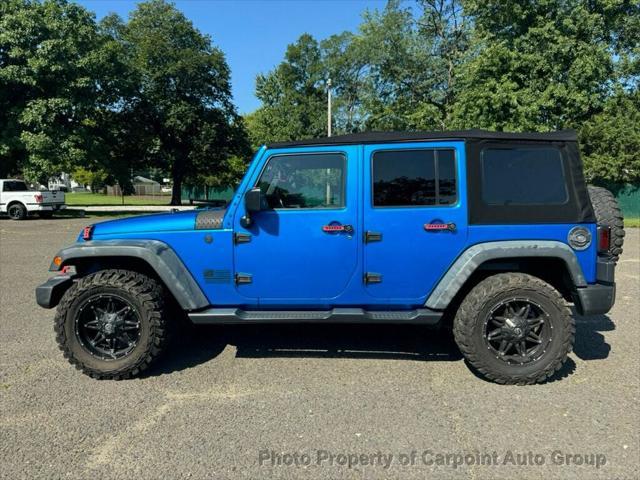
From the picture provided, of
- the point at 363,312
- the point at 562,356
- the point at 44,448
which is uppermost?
the point at 363,312

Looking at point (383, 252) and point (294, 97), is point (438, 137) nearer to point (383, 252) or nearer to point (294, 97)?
point (383, 252)

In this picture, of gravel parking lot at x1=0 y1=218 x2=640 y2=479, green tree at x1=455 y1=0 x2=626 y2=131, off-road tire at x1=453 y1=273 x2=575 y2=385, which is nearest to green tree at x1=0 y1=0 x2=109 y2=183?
green tree at x1=455 y1=0 x2=626 y2=131

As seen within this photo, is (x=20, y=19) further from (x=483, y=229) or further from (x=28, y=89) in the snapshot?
(x=483, y=229)

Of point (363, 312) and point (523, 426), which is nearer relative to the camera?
point (523, 426)

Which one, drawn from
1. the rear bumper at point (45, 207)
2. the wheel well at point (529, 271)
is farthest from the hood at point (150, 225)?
the rear bumper at point (45, 207)

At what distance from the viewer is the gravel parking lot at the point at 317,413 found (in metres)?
2.70

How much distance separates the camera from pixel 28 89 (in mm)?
21500

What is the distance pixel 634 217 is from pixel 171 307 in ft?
87.2

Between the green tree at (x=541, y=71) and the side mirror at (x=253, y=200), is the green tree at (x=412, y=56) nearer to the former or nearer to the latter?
the green tree at (x=541, y=71)

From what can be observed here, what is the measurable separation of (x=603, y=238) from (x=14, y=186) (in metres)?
23.1

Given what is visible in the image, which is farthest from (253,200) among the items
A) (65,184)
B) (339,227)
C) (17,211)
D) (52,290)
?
(65,184)

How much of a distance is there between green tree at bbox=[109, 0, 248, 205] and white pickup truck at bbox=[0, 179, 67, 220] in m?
Result: 10.8

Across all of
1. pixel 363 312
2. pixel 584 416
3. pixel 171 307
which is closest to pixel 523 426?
A: pixel 584 416

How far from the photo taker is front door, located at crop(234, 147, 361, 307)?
3775 millimetres
